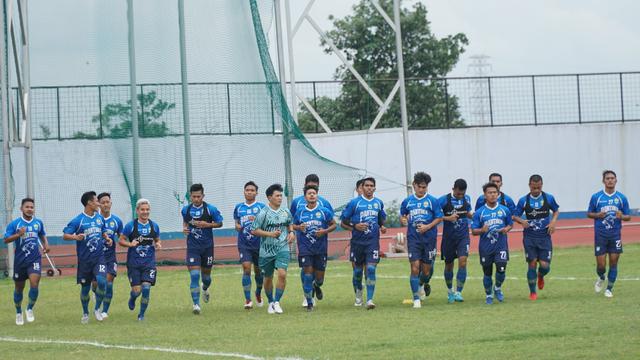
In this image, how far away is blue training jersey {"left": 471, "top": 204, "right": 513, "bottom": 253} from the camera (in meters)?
17.4

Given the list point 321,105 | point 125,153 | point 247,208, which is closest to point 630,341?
point 247,208

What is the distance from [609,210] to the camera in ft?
59.4

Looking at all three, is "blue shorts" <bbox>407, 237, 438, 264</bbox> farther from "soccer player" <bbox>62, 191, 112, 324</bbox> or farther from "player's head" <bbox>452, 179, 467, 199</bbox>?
"soccer player" <bbox>62, 191, 112, 324</bbox>

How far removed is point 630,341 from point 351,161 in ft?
101

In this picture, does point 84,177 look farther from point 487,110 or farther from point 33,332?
point 487,110

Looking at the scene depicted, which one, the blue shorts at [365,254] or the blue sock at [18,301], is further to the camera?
the blue shorts at [365,254]

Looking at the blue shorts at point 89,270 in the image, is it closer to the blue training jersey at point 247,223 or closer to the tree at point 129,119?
the blue training jersey at point 247,223

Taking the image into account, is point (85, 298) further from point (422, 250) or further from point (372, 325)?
point (422, 250)

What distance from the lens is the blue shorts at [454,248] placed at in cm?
1827

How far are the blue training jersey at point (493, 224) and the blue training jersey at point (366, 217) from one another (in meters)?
1.51

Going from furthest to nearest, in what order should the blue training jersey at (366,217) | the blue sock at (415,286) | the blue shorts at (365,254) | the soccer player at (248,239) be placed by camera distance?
the soccer player at (248,239), the blue training jersey at (366,217), the blue shorts at (365,254), the blue sock at (415,286)

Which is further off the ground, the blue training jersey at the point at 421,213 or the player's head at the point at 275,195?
the player's head at the point at 275,195

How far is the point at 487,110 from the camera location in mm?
44188

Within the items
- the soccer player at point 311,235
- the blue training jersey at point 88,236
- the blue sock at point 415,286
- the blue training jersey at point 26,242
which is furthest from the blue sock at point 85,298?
the blue sock at point 415,286
